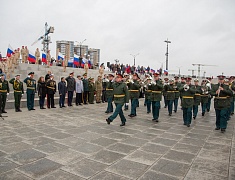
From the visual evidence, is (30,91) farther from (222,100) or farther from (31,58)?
(31,58)

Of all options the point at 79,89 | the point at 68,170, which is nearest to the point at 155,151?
the point at 68,170

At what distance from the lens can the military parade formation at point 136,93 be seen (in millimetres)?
7395

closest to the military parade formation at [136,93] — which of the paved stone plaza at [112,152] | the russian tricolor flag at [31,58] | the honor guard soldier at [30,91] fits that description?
Result: the honor guard soldier at [30,91]

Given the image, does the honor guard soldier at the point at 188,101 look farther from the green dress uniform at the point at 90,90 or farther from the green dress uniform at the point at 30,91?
the green dress uniform at the point at 30,91

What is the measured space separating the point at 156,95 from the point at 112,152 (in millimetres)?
4549

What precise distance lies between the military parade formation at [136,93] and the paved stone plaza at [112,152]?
3.24ft

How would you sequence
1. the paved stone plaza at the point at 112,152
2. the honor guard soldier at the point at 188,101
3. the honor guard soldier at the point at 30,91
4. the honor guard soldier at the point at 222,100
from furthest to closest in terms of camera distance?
1. the honor guard soldier at the point at 30,91
2. the honor guard soldier at the point at 188,101
3. the honor guard soldier at the point at 222,100
4. the paved stone plaza at the point at 112,152

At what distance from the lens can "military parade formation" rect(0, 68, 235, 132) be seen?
7.39 meters

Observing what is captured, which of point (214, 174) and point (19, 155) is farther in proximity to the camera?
point (19, 155)

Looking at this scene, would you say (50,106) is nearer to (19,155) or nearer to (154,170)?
(19,155)

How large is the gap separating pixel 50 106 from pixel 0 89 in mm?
3147

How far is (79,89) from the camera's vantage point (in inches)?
516

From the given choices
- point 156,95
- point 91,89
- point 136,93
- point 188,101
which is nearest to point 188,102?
point 188,101

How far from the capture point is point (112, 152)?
468cm
